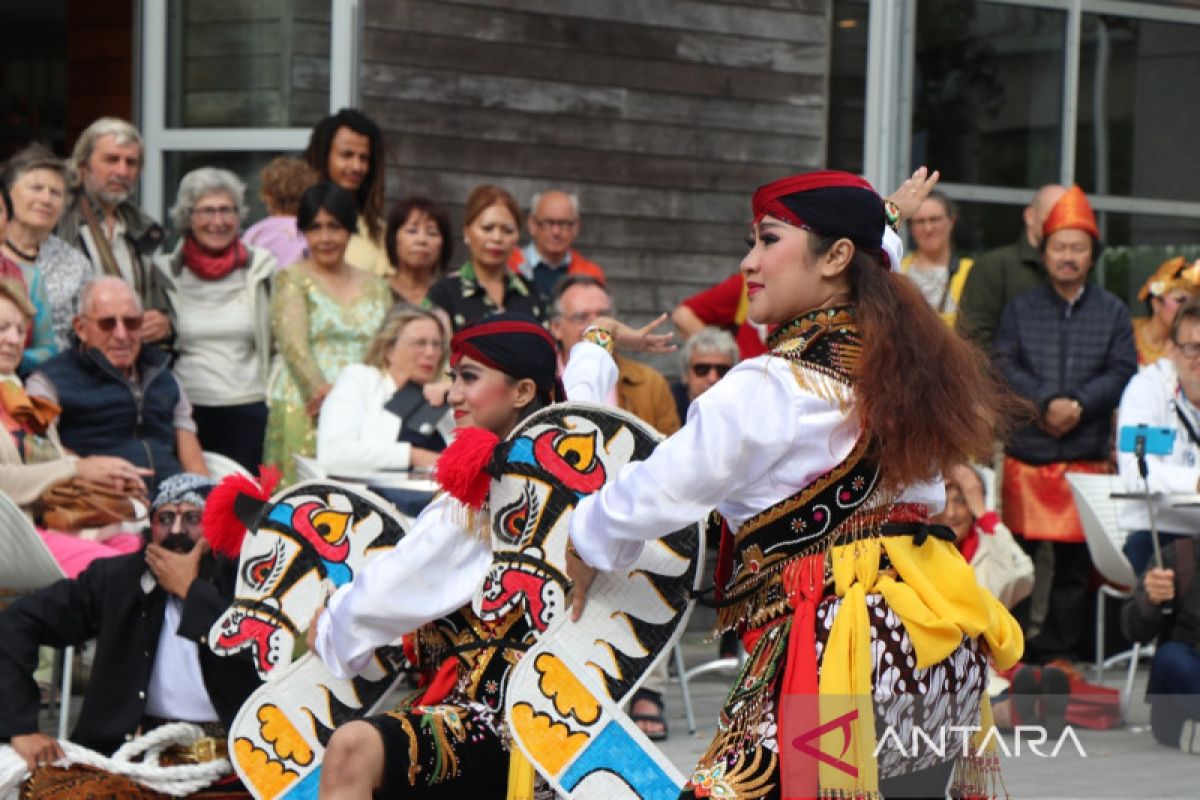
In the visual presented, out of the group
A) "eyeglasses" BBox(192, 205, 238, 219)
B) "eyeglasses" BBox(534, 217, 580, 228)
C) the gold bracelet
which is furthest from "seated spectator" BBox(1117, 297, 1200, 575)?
"eyeglasses" BBox(192, 205, 238, 219)

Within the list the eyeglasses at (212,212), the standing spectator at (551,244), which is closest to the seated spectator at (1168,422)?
the standing spectator at (551,244)

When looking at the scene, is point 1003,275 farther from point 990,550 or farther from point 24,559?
point 24,559

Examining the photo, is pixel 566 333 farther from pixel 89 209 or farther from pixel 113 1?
pixel 113 1

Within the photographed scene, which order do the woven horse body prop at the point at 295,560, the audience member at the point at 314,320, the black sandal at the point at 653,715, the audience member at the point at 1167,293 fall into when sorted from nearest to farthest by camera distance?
the woven horse body prop at the point at 295,560
the black sandal at the point at 653,715
the audience member at the point at 314,320
the audience member at the point at 1167,293

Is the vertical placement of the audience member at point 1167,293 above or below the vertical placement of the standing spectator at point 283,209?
below

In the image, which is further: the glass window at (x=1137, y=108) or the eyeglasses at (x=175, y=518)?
→ the glass window at (x=1137, y=108)

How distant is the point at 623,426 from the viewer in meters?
4.31

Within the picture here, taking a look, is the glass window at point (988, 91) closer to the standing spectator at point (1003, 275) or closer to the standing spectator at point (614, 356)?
the standing spectator at point (1003, 275)

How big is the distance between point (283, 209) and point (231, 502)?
3.58 m

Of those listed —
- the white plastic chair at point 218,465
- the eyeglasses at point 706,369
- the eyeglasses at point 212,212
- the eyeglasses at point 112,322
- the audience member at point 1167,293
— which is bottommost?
the white plastic chair at point 218,465

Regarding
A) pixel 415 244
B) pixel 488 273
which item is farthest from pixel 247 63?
pixel 488 273

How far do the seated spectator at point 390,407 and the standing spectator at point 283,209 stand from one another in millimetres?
976

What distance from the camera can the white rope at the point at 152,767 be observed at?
5309 mm

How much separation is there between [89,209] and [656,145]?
3552 millimetres
